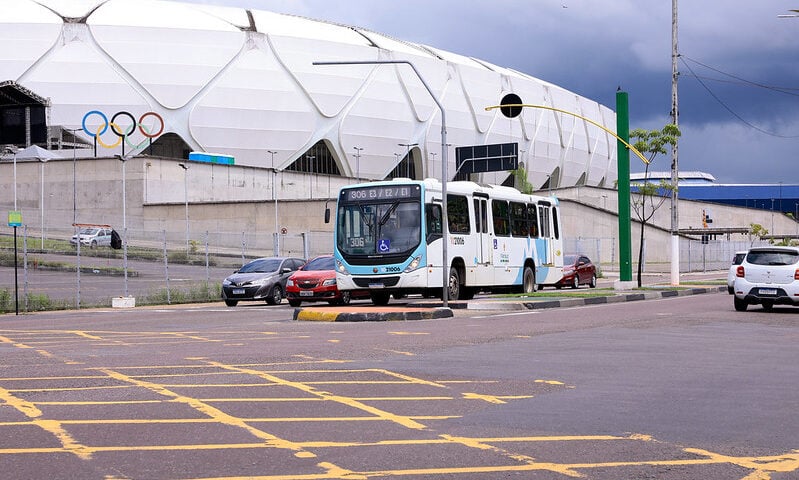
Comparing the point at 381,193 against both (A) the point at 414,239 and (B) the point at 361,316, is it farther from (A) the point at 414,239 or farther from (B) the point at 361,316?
(B) the point at 361,316

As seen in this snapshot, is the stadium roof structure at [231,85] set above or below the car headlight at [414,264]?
above

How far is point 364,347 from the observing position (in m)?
13.5

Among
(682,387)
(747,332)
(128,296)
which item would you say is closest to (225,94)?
(128,296)

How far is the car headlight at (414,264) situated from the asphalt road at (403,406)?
8489 millimetres

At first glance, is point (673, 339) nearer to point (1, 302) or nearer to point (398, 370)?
point (398, 370)

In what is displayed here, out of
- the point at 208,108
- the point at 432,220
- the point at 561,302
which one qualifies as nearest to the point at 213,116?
the point at 208,108

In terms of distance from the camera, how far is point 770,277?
21.2 m

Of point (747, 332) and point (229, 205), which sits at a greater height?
point (229, 205)

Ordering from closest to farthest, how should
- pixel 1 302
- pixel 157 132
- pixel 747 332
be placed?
pixel 747 332, pixel 1 302, pixel 157 132

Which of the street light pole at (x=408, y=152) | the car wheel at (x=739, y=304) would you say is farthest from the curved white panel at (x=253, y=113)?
the car wheel at (x=739, y=304)

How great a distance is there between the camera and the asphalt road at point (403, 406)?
5.97 metres

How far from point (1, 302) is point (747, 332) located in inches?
734

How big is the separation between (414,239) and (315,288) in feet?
11.4

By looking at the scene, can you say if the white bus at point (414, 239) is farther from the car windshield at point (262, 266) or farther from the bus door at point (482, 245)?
the car windshield at point (262, 266)
